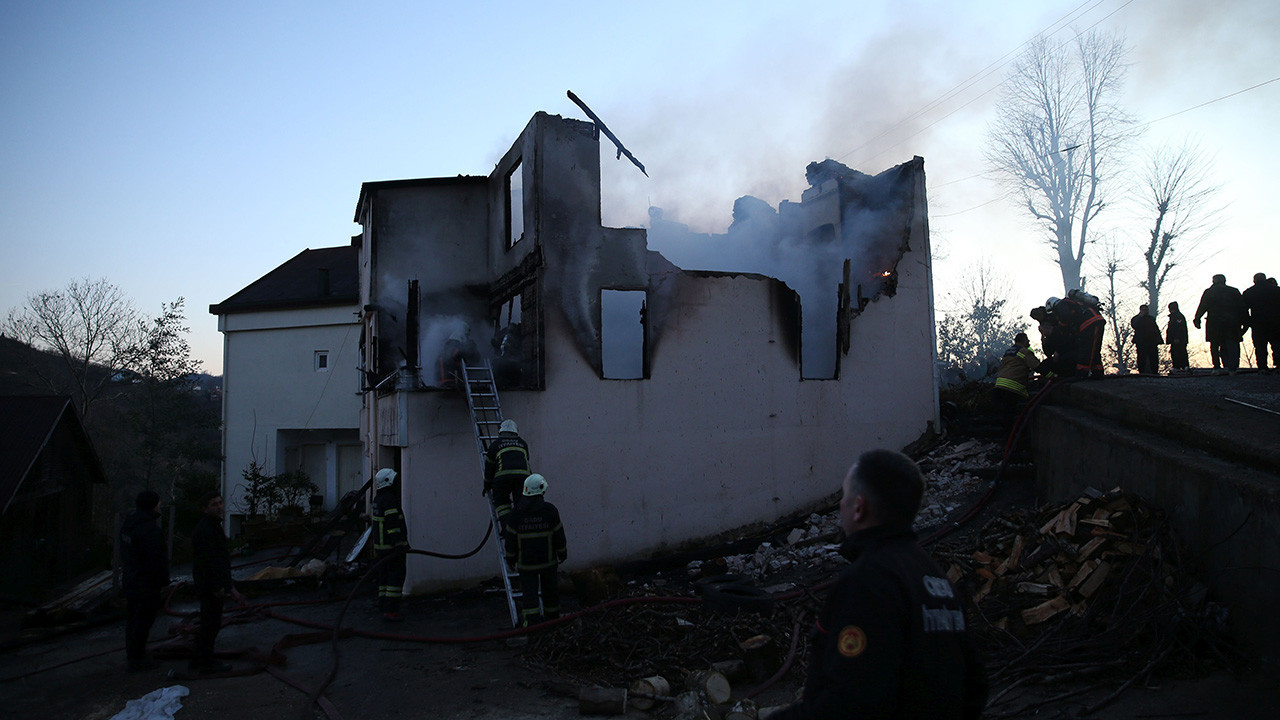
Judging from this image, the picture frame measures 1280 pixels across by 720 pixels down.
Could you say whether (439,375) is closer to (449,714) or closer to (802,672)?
(449,714)

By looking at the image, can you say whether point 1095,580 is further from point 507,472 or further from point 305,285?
point 305,285

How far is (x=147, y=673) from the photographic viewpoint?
22.4ft

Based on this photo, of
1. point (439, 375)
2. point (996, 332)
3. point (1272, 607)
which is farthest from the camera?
point (996, 332)

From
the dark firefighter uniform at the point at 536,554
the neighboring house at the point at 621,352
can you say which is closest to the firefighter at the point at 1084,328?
the neighboring house at the point at 621,352

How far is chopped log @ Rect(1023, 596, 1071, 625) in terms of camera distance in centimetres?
612

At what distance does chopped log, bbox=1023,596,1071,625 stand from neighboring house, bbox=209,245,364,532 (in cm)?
2142

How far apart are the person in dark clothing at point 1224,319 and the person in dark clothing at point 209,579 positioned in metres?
14.3

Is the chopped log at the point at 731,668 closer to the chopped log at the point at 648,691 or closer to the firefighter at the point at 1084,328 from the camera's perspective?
the chopped log at the point at 648,691

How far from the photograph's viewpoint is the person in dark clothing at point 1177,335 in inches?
551

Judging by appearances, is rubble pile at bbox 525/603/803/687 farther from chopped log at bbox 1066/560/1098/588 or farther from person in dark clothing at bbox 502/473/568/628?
chopped log at bbox 1066/560/1098/588

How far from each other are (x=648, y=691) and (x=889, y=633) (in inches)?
167

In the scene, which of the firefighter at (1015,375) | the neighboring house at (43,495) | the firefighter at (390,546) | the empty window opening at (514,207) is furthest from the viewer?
the empty window opening at (514,207)

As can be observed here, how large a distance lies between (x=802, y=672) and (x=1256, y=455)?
13.3 ft

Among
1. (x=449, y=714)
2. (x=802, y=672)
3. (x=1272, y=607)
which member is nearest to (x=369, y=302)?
(x=449, y=714)
